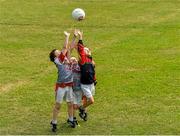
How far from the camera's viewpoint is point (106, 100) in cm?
1255

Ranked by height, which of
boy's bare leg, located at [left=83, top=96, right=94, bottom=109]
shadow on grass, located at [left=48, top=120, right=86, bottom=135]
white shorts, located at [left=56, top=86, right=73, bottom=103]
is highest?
white shorts, located at [left=56, top=86, right=73, bottom=103]

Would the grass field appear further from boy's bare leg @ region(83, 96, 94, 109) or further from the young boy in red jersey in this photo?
the young boy in red jersey

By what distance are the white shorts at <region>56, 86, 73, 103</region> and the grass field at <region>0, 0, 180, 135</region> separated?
0.70 m

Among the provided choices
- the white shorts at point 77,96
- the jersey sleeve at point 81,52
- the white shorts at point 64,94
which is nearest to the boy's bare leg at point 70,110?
the white shorts at point 64,94

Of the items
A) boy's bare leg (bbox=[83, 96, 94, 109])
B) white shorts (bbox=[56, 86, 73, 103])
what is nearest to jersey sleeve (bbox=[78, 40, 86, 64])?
white shorts (bbox=[56, 86, 73, 103])

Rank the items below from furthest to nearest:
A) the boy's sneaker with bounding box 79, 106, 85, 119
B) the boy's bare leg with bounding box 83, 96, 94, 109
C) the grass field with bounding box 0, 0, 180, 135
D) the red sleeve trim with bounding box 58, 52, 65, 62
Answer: the grass field with bounding box 0, 0, 180, 135 → the boy's sneaker with bounding box 79, 106, 85, 119 → the boy's bare leg with bounding box 83, 96, 94, 109 → the red sleeve trim with bounding box 58, 52, 65, 62

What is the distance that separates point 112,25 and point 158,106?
12.0 m

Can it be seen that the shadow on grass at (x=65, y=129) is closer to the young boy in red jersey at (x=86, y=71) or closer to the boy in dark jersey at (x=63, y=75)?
the boy in dark jersey at (x=63, y=75)

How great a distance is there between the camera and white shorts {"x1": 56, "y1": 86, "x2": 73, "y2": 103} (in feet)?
33.0

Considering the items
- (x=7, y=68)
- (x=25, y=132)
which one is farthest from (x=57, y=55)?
(x=7, y=68)

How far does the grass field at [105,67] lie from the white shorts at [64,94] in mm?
696

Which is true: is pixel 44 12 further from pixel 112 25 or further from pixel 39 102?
pixel 39 102

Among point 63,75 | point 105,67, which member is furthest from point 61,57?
point 105,67

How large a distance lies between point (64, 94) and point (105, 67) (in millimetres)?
5882
